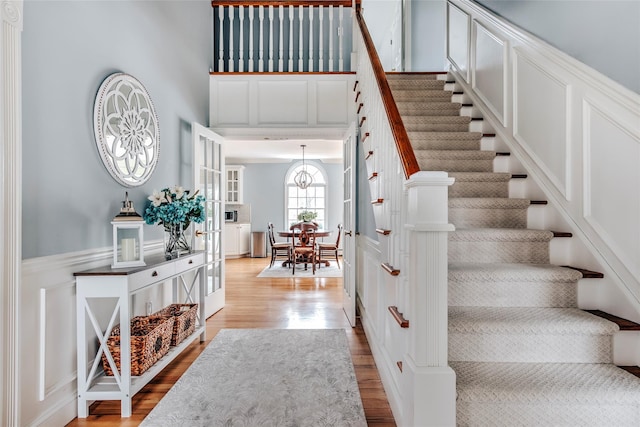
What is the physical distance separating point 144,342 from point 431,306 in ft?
5.56

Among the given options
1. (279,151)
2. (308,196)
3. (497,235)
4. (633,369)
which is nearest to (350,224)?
(497,235)

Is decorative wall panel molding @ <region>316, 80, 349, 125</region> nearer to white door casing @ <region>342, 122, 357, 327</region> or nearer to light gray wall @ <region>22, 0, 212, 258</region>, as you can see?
white door casing @ <region>342, 122, 357, 327</region>

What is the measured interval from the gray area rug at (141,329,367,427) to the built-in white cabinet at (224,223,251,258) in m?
5.97

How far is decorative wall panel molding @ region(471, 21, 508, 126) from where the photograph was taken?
2.88m

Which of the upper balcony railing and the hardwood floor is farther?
the upper balcony railing

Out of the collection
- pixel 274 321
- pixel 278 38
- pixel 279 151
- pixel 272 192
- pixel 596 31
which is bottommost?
pixel 274 321

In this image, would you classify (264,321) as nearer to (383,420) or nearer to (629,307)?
(383,420)

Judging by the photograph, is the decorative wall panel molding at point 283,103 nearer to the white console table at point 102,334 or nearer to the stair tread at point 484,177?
the stair tread at point 484,177

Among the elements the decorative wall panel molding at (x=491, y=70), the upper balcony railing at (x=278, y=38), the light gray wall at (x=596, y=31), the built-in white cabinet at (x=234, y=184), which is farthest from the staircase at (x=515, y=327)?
the built-in white cabinet at (x=234, y=184)

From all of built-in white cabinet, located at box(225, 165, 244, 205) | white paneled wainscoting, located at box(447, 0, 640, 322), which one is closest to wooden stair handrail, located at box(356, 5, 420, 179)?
white paneled wainscoting, located at box(447, 0, 640, 322)

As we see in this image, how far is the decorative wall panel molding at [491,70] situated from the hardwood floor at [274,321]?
2.19m

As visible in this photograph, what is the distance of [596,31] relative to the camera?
1983mm

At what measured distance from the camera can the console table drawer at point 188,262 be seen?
106 inches

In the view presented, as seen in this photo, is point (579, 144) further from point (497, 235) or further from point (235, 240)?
point (235, 240)
